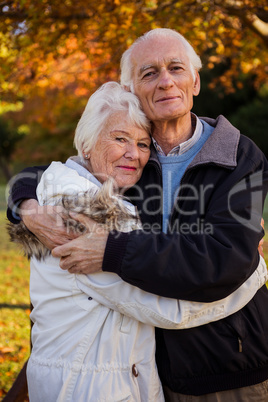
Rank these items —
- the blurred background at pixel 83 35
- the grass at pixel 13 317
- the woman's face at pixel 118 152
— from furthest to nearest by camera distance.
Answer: the grass at pixel 13 317, the blurred background at pixel 83 35, the woman's face at pixel 118 152

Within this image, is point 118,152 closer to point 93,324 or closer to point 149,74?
point 149,74

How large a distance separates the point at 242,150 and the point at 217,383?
1.24 m

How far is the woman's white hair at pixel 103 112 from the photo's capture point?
2383 mm

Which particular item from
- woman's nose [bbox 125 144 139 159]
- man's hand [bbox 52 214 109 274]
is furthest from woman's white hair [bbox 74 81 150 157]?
man's hand [bbox 52 214 109 274]

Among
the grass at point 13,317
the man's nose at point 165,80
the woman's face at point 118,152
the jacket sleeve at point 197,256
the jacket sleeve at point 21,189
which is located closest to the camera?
the jacket sleeve at point 197,256

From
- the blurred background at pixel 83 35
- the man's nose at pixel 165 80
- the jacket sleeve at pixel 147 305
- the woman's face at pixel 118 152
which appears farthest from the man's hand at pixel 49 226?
the blurred background at pixel 83 35

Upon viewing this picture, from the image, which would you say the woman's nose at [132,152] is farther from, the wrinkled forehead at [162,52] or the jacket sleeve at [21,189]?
the jacket sleeve at [21,189]

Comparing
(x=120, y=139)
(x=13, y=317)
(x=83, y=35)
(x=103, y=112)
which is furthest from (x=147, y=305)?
(x=13, y=317)

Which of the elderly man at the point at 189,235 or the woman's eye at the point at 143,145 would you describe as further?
the woman's eye at the point at 143,145

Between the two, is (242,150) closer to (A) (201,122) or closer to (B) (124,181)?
(A) (201,122)

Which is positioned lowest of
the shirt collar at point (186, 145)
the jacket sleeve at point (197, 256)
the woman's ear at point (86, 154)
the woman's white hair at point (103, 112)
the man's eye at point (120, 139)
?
the jacket sleeve at point (197, 256)

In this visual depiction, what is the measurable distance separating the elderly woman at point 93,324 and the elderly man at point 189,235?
0.09m

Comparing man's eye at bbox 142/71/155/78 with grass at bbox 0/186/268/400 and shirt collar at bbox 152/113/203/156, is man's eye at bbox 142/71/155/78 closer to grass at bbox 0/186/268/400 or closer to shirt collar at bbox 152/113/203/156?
shirt collar at bbox 152/113/203/156

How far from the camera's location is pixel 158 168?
248 cm
